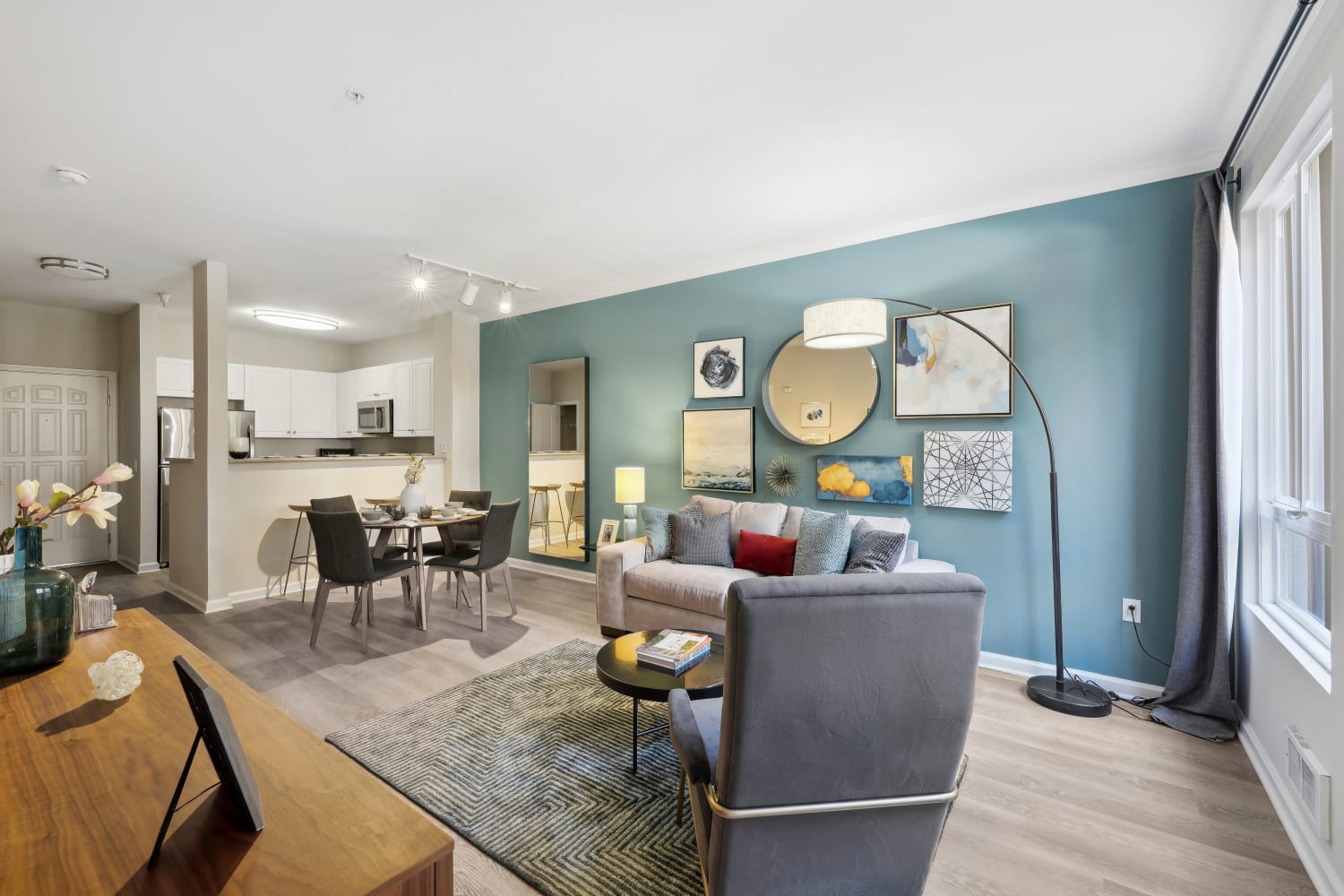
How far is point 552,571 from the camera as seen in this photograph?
559 cm

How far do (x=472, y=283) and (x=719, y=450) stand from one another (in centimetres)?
240

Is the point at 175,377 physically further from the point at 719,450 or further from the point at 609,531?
the point at 719,450

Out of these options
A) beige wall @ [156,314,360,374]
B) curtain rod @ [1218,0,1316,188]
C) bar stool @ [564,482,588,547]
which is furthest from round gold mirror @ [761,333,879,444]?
beige wall @ [156,314,360,374]

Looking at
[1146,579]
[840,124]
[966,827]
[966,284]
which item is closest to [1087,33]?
[840,124]

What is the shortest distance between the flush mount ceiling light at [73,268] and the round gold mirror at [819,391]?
16.7 ft

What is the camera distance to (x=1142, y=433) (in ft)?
9.79

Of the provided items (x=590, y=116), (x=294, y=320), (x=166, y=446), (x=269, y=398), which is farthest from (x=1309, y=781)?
(x=269, y=398)

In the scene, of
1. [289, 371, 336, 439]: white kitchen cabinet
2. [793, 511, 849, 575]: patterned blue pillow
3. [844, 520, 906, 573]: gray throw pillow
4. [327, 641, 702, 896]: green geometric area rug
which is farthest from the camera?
[289, 371, 336, 439]: white kitchen cabinet

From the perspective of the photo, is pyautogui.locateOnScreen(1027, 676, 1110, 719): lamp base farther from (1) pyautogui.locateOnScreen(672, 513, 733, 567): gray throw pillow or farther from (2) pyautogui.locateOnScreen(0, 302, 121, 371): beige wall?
(2) pyautogui.locateOnScreen(0, 302, 121, 371): beige wall

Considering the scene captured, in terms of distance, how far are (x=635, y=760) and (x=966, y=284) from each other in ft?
10.1

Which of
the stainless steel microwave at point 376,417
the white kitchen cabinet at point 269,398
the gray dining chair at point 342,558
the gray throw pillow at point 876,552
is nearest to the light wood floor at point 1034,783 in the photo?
the gray dining chair at point 342,558

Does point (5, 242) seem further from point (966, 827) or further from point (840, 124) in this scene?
point (966, 827)

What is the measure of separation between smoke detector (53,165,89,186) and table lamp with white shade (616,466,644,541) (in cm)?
341

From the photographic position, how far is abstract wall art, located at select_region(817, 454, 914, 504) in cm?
A: 364
